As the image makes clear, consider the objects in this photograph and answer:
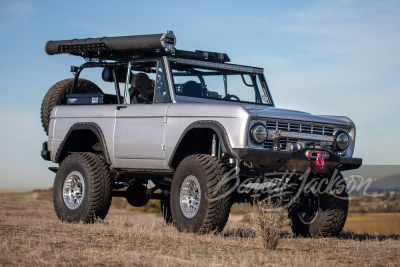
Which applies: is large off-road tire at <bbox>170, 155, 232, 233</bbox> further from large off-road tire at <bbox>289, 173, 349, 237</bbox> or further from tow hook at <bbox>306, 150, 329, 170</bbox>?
large off-road tire at <bbox>289, 173, 349, 237</bbox>

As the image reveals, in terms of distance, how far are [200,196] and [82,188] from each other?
9.40 feet

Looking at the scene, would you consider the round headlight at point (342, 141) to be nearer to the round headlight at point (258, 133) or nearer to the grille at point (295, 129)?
the grille at point (295, 129)

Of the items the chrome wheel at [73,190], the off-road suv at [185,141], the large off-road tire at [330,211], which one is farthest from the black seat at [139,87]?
the large off-road tire at [330,211]

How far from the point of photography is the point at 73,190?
1055 centimetres

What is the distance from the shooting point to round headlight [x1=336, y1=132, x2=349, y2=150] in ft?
29.8

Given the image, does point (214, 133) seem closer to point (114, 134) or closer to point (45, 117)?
point (114, 134)

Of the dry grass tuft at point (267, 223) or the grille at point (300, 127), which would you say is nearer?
the dry grass tuft at point (267, 223)

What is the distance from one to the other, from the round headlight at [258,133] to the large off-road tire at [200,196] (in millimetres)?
538

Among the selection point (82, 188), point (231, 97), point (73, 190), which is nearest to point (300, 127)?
point (231, 97)

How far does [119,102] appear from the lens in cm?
1042

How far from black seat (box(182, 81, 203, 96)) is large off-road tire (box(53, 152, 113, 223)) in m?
1.76

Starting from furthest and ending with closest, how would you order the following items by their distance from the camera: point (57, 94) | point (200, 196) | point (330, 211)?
point (57, 94) < point (330, 211) < point (200, 196)

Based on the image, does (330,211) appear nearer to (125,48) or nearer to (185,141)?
(185,141)

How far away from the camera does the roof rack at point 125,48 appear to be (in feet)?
32.0
